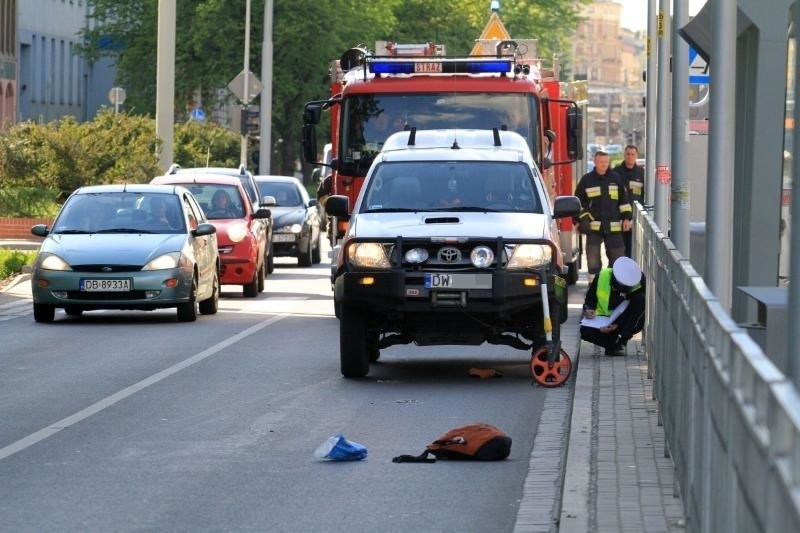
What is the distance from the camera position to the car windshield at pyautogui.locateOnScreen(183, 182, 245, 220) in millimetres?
29312

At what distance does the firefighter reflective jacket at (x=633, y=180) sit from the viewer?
88.8ft

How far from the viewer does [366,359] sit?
Result: 55.7 ft

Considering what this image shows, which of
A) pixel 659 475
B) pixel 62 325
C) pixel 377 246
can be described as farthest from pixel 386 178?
pixel 659 475

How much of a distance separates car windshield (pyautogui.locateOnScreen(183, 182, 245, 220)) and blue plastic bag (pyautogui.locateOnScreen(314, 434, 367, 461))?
17.2 m

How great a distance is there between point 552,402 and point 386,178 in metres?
3.54

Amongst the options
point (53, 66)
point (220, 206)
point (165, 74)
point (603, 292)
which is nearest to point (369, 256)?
point (603, 292)

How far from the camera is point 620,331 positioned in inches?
708

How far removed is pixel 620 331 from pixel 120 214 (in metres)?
7.92

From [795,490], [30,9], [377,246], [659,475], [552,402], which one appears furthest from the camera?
[30,9]

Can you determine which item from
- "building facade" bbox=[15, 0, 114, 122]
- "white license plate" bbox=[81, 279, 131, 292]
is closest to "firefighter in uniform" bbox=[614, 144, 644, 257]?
"white license plate" bbox=[81, 279, 131, 292]

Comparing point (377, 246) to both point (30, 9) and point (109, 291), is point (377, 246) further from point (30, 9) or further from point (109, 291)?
point (30, 9)

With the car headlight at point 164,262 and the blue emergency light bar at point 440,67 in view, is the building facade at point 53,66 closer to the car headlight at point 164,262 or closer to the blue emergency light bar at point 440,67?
the blue emergency light bar at point 440,67

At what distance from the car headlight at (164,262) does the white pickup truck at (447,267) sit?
5580 millimetres

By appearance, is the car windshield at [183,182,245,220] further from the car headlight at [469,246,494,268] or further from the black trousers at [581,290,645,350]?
the car headlight at [469,246,494,268]
